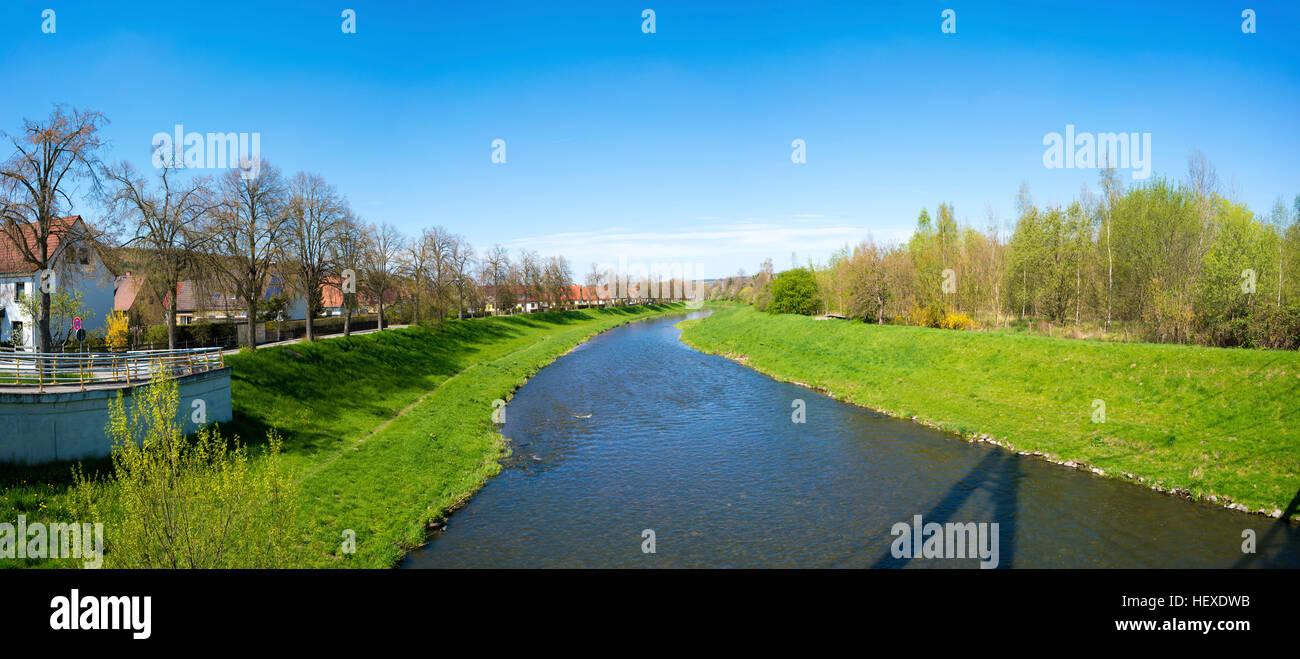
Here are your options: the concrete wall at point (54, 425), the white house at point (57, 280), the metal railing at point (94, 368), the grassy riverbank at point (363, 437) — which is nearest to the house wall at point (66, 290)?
the white house at point (57, 280)

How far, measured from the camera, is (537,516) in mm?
17969

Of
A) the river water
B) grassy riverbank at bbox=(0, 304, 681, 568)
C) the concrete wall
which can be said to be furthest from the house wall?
the river water

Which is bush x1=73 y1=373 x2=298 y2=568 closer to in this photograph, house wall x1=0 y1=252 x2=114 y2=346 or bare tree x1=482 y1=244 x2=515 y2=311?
house wall x1=0 y1=252 x2=114 y2=346

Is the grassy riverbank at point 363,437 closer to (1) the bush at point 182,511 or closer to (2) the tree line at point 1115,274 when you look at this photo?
(1) the bush at point 182,511

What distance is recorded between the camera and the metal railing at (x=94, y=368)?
1709 cm

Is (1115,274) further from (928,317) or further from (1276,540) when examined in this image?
(1276,540)

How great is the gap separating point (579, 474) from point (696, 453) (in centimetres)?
528

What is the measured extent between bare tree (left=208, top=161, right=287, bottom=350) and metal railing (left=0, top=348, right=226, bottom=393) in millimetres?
12461

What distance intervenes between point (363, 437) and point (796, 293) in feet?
216

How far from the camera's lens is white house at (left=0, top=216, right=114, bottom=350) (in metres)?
26.0

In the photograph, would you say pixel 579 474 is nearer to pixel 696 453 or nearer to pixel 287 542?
pixel 696 453

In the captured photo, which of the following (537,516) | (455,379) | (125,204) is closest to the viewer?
(537,516)
